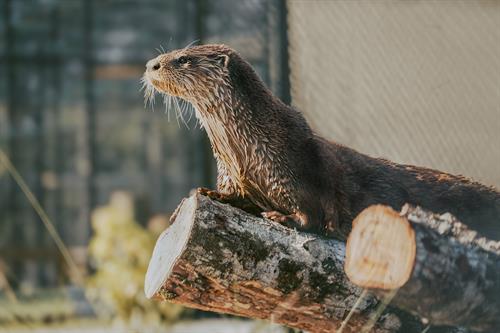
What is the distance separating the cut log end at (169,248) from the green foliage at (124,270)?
9.55ft

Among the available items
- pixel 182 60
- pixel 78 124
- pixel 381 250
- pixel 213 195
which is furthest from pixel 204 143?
pixel 381 250

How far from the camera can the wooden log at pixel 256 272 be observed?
2342 millimetres

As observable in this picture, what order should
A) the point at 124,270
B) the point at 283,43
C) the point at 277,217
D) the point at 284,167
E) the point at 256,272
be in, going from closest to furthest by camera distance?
the point at 256,272
the point at 277,217
the point at 284,167
the point at 283,43
the point at 124,270

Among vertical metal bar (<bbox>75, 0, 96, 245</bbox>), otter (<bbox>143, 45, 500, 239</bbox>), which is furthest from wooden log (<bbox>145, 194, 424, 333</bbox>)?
vertical metal bar (<bbox>75, 0, 96, 245</bbox>)

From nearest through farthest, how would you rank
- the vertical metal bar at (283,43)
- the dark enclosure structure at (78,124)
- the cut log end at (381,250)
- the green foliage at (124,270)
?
1. the cut log end at (381,250)
2. the vertical metal bar at (283,43)
3. the green foliage at (124,270)
4. the dark enclosure structure at (78,124)

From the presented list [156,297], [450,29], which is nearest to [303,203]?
[156,297]

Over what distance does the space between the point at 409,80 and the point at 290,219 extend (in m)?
1.35

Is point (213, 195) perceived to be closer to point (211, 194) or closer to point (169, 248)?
point (211, 194)

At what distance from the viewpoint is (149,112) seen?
26.9 feet

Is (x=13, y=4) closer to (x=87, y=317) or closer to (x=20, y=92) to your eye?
(x=20, y=92)

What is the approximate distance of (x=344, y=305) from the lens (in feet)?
7.98

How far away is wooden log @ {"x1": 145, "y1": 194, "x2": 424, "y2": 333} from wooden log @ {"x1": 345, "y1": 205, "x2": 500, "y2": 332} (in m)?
0.28

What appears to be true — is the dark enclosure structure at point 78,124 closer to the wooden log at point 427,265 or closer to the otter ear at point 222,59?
the otter ear at point 222,59

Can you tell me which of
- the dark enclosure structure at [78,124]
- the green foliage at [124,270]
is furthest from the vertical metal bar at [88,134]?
the green foliage at [124,270]
